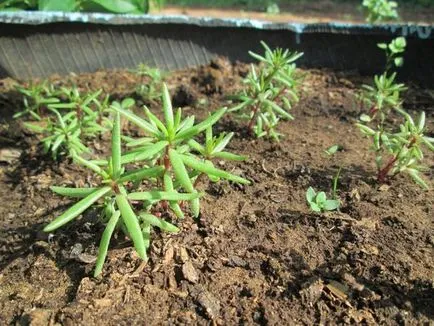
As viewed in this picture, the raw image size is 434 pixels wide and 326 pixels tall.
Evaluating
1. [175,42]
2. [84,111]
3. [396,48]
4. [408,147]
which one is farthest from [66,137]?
[396,48]

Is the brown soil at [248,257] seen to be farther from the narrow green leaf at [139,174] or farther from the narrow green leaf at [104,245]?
the narrow green leaf at [139,174]

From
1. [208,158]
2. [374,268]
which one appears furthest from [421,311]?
[208,158]

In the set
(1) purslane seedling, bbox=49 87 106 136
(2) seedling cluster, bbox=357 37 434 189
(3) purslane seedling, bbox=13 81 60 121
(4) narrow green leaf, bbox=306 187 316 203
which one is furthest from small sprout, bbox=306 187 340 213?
(3) purslane seedling, bbox=13 81 60 121

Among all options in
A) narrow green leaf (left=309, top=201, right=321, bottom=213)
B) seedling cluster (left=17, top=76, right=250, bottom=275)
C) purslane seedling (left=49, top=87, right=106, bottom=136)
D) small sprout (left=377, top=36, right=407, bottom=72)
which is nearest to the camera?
seedling cluster (left=17, top=76, right=250, bottom=275)

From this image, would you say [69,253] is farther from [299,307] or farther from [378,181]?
[378,181]

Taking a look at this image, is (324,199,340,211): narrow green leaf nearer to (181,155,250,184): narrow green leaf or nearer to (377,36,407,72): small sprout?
(181,155,250,184): narrow green leaf

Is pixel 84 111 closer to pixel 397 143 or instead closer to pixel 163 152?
pixel 163 152
